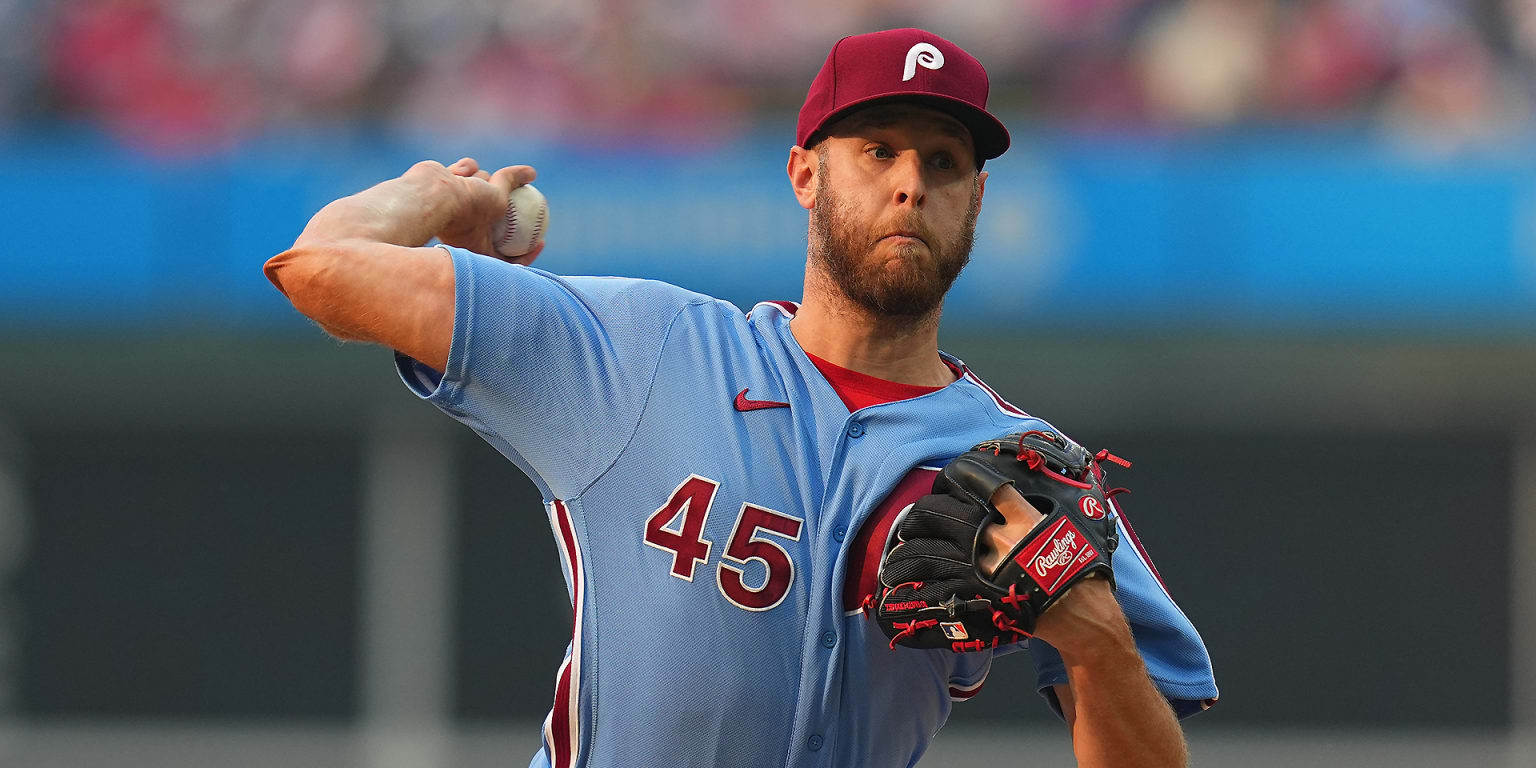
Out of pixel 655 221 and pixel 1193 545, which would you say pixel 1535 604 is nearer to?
pixel 1193 545

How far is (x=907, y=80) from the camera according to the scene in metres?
2.45

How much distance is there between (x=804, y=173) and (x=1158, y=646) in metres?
0.85

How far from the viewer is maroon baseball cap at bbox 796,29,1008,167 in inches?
96.5

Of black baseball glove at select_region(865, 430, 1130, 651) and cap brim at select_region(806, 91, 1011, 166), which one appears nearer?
black baseball glove at select_region(865, 430, 1130, 651)

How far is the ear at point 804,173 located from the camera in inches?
103

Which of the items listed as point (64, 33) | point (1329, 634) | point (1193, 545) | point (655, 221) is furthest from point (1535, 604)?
point (64, 33)

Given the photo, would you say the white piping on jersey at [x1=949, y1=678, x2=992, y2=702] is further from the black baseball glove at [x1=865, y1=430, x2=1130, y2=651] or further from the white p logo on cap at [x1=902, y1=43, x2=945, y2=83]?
the white p logo on cap at [x1=902, y1=43, x2=945, y2=83]

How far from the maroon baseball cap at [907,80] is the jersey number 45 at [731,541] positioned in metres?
0.57

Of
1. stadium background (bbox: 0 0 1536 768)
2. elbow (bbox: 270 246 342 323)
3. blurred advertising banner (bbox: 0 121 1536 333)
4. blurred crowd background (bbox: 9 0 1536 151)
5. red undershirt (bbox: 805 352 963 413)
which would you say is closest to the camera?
elbow (bbox: 270 246 342 323)

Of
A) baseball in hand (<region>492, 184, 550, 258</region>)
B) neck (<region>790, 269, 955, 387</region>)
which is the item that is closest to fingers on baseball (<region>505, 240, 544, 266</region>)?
baseball in hand (<region>492, 184, 550, 258</region>)

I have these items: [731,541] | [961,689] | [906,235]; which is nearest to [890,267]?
[906,235]

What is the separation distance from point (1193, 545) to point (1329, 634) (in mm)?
822

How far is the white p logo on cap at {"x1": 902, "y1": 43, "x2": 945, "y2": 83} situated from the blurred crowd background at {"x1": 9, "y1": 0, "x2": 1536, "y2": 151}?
6714mm

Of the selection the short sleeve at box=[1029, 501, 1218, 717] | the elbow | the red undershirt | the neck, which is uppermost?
the elbow
